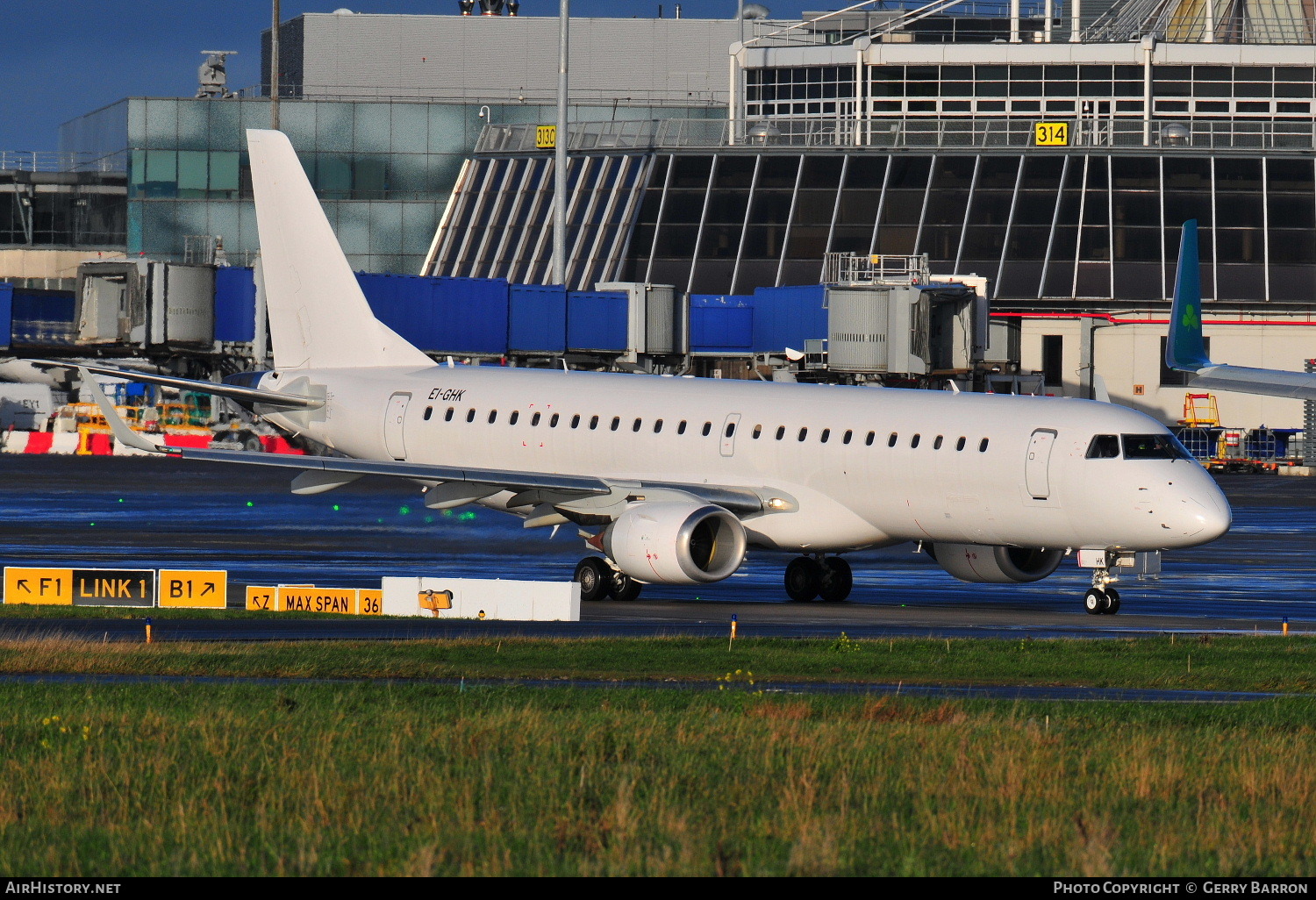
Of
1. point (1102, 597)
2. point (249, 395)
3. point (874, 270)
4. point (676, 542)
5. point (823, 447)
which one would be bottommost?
point (1102, 597)

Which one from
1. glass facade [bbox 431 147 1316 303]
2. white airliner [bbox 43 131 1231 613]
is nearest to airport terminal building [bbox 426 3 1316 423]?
glass facade [bbox 431 147 1316 303]

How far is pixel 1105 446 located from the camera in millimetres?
31031

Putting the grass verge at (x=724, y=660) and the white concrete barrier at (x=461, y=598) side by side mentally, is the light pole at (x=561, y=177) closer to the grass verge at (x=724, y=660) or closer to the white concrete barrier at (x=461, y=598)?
the white concrete barrier at (x=461, y=598)

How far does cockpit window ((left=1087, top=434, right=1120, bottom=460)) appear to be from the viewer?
30.9m

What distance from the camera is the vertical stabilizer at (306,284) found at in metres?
40.8

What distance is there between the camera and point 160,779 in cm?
1413

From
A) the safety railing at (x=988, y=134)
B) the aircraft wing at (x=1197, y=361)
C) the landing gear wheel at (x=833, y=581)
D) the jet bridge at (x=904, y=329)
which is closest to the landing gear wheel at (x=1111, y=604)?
the landing gear wheel at (x=833, y=581)

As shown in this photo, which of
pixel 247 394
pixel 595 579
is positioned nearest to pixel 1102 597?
pixel 595 579

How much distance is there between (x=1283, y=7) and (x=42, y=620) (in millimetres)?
88897

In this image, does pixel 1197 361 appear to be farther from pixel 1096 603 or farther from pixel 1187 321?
pixel 1096 603

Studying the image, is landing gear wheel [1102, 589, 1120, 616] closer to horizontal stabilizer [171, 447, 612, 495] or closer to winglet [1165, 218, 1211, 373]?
horizontal stabilizer [171, 447, 612, 495]

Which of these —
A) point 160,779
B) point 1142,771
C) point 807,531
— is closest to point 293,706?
point 160,779

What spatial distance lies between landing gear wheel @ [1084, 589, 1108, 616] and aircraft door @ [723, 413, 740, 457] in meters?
6.89

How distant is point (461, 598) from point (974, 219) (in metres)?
60.8
